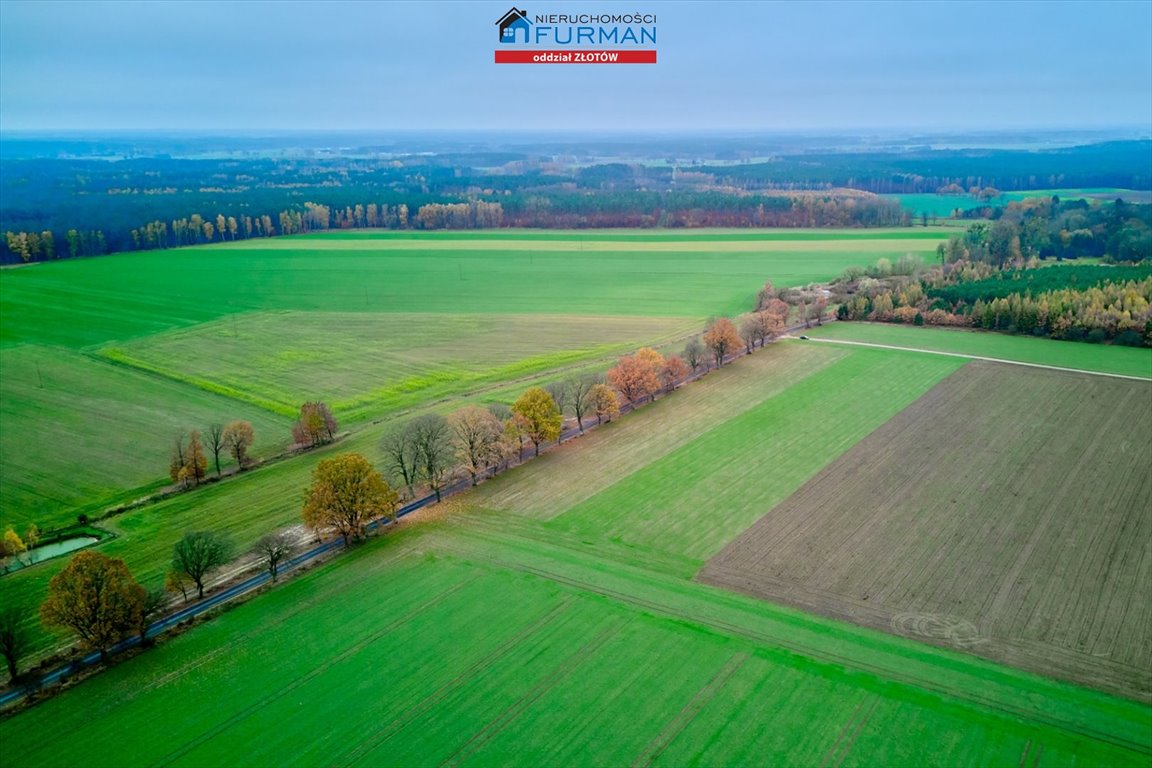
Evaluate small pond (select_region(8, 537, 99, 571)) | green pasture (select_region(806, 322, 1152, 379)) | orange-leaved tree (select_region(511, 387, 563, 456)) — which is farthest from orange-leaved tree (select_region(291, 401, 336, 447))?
green pasture (select_region(806, 322, 1152, 379))

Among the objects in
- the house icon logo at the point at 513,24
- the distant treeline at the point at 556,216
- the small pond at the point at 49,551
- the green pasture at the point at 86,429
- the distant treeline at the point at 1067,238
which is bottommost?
the small pond at the point at 49,551

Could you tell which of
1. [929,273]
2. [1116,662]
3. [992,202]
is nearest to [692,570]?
[1116,662]

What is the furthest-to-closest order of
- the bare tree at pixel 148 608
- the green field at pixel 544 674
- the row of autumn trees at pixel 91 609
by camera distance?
1. the bare tree at pixel 148 608
2. the row of autumn trees at pixel 91 609
3. the green field at pixel 544 674

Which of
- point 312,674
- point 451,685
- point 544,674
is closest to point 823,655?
point 544,674

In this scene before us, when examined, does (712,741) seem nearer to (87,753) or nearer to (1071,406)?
(87,753)

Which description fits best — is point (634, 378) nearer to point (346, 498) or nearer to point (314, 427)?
point (314, 427)

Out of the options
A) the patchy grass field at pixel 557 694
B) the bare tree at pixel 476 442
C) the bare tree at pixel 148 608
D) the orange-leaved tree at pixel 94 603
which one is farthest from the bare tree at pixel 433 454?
the orange-leaved tree at pixel 94 603

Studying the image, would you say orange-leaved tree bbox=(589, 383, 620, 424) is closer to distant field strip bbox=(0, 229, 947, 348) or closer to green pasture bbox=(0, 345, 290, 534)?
green pasture bbox=(0, 345, 290, 534)

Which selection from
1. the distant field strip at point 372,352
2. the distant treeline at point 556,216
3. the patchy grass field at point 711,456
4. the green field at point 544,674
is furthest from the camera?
the distant treeline at point 556,216

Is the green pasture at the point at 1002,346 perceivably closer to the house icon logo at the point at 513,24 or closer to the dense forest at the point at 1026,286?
the dense forest at the point at 1026,286
